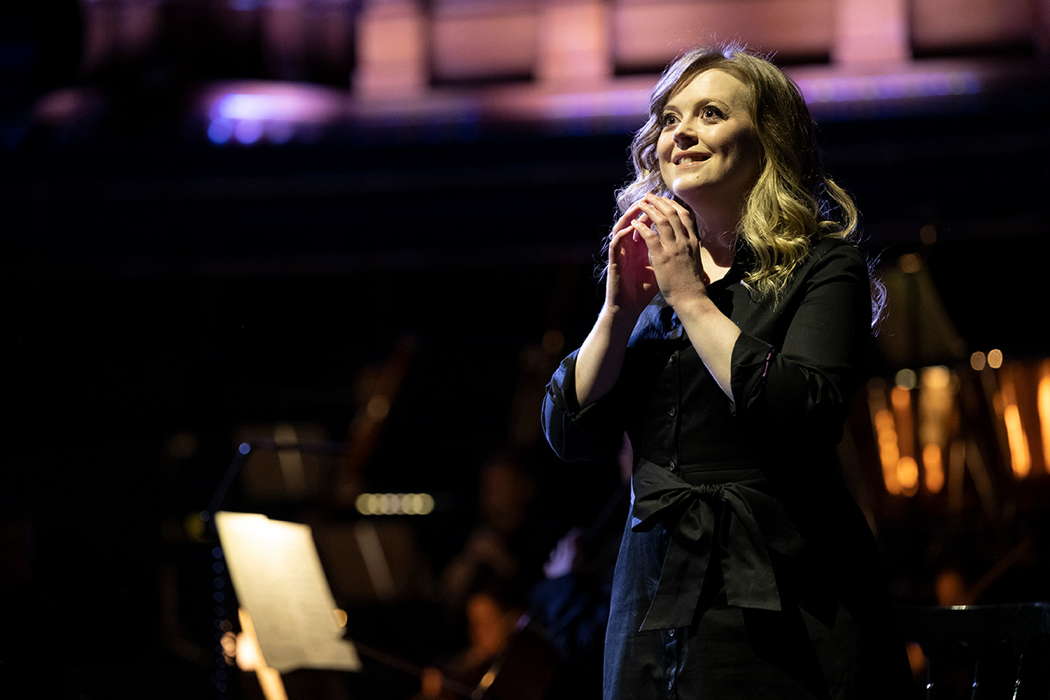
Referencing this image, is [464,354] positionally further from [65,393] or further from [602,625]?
[602,625]

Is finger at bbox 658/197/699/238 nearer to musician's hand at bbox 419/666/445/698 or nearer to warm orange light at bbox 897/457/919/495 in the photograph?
musician's hand at bbox 419/666/445/698

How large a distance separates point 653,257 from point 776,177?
22cm

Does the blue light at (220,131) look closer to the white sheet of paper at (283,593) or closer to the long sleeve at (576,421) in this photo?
the white sheet of paper at (283,593)

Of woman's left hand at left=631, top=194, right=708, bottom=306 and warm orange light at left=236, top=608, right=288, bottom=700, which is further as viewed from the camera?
warm orange light at left=236, top=608, right=288, bottom=700

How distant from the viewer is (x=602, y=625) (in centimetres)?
305

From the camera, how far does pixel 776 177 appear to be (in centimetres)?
155

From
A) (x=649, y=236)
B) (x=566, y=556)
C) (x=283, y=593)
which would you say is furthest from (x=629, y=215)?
(x=566, y=556)

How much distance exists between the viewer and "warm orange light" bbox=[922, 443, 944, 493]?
4268 millimetres

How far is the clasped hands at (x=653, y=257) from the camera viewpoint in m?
1.42

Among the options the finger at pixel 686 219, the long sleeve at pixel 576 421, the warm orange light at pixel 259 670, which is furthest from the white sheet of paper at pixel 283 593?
the finger at pixel 686 219

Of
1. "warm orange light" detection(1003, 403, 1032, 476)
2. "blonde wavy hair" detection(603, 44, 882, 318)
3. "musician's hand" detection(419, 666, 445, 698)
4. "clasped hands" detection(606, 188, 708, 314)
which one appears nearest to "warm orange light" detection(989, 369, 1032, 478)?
"warm orange light" detection(1003, 403, 1032, 476)

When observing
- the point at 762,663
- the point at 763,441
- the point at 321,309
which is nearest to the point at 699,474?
the point at 763,441

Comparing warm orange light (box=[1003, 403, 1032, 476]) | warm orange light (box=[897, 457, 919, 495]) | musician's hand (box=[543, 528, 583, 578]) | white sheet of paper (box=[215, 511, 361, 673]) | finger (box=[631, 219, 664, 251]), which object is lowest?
warm orange light (box=[897, 457, 919, 495])

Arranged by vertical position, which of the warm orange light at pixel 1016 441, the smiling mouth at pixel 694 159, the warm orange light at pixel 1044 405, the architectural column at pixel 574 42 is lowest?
the warm orange light at pixel 1016 441
